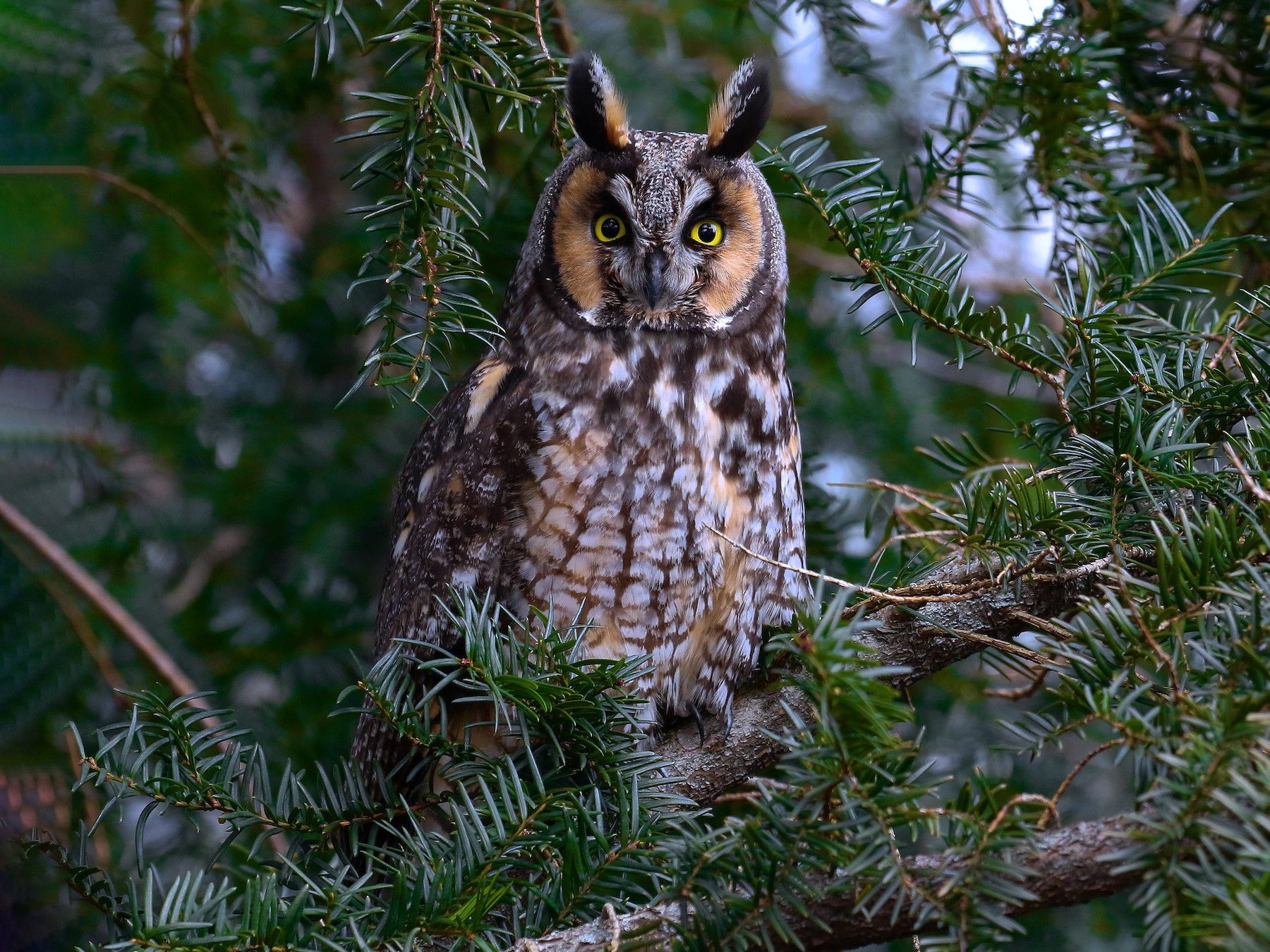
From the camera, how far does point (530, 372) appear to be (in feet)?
6.29

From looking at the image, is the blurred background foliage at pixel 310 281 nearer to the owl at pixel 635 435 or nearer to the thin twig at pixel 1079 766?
the owl at pixel 635 435

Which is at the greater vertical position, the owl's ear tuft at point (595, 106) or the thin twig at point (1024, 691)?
the owl's ear tuft at point (595, 106)

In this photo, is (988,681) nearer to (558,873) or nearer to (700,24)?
(558,873)

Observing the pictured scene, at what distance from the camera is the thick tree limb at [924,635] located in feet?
4.54

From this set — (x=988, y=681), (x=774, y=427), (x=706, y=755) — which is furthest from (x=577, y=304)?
(x=988, y=681)

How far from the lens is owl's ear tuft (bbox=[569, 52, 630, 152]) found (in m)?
1.78

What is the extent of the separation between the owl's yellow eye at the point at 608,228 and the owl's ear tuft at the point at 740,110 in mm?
233

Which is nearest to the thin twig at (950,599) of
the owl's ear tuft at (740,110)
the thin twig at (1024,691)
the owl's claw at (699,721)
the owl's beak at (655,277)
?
the thin twig at (1024,691)

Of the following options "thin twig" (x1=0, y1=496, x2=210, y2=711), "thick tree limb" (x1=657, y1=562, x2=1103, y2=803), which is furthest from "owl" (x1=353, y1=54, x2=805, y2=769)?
"thin twig" (x1=0, y1=496, x2=210, y2=711)

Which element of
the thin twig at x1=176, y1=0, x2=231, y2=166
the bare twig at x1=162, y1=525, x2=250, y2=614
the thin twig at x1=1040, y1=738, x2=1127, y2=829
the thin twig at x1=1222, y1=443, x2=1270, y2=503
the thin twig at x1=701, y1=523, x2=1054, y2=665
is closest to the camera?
the thin twig at x1=1040, y1=738, x2=1127, y2=829

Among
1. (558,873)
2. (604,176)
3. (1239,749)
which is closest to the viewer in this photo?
(1239,749)

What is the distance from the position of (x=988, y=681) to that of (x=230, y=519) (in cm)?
206

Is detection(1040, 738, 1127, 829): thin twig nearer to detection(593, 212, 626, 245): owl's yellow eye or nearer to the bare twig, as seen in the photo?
detection(593, 212, 626, 245): owl's yellow eye

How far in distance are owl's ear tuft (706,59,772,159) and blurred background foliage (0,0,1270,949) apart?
0.41ft
